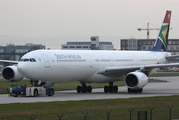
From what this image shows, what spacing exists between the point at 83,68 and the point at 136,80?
6120 millimetres

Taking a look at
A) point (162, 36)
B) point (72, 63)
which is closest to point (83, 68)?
point (72, 63)

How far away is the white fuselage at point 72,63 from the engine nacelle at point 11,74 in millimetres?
→ 5616

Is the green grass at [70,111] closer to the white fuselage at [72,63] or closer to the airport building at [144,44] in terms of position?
the white fuselage at [72,63]

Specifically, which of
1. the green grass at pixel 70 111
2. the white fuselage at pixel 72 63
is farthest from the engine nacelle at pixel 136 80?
the green grass at pixel 70 111

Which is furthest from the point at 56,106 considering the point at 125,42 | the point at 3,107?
the point at 125,42

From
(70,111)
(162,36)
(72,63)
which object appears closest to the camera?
(70,111)

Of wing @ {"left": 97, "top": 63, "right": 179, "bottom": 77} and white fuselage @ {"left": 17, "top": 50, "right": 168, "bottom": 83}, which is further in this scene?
wing @ {"left": 97, "top": 63, "right": 179, "bottom": 77}

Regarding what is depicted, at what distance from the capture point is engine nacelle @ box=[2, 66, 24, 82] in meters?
40.3

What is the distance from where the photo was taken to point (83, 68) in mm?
38906

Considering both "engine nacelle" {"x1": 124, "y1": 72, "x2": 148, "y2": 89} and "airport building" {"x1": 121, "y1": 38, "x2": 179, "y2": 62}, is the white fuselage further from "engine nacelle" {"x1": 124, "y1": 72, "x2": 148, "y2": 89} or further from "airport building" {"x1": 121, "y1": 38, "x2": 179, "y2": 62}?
"airport building" {"x1": 121, "y1": 38, "x2": 179, "y2": 62}

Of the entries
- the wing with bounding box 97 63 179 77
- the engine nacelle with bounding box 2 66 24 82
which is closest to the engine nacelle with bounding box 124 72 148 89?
the wing with bounding box 97 63 179 77

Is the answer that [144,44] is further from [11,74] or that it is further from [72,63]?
[72,63]

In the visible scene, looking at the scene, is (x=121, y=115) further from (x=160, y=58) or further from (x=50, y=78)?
(x=160, y=58)

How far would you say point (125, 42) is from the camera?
197500mm
